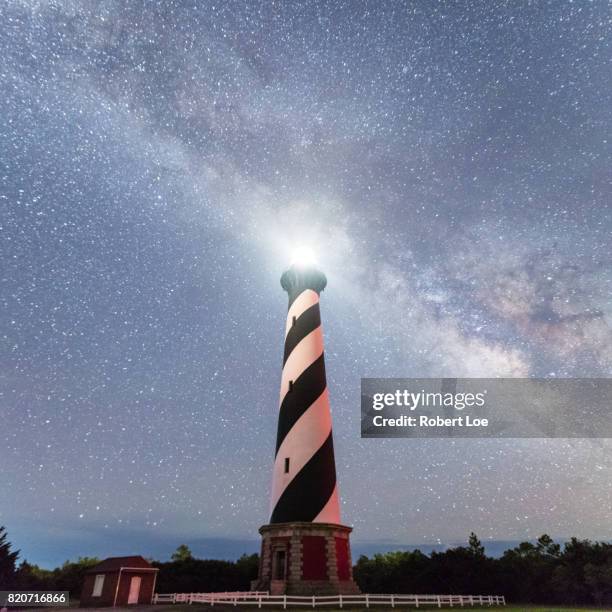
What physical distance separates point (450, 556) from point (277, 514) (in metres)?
16.1

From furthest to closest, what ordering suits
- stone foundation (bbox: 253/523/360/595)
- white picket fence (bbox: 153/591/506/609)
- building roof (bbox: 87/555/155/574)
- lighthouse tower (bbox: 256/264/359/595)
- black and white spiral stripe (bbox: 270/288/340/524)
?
1. building roof (bbox: 87/555/155/574)
2. black and white spiral stripe (bbox: 270/288/340/524)
3. lighthouse tower (bbox: 256/264/359/595)
4. stone foundation (bbox: 253/523/360/595)
5. white picket fence (bbox: 153/591/506/609)

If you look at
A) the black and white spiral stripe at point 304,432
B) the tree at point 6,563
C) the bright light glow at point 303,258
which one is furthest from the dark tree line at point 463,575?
the bright light glow at point 303,258

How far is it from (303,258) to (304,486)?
1556 centimetres

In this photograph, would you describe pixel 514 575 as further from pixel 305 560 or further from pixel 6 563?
pixel 6 563

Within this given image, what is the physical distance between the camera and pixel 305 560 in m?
25.4

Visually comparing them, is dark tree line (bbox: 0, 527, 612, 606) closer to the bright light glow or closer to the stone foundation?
the stone foundation

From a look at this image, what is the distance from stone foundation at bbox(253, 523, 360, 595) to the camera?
2486 cm

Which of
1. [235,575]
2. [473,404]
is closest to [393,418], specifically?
[473,404]

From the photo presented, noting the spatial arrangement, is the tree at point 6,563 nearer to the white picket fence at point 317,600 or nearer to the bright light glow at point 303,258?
the white picket fence at point 317,600

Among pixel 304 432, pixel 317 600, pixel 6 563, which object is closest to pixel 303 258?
pixel 304 432

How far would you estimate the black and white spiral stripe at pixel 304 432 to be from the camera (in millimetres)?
27234

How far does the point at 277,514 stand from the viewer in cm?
2738

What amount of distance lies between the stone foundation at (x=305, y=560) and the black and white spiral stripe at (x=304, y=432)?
629mm

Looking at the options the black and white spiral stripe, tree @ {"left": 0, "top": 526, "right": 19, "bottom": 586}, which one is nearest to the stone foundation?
the black and white spiral stripe
